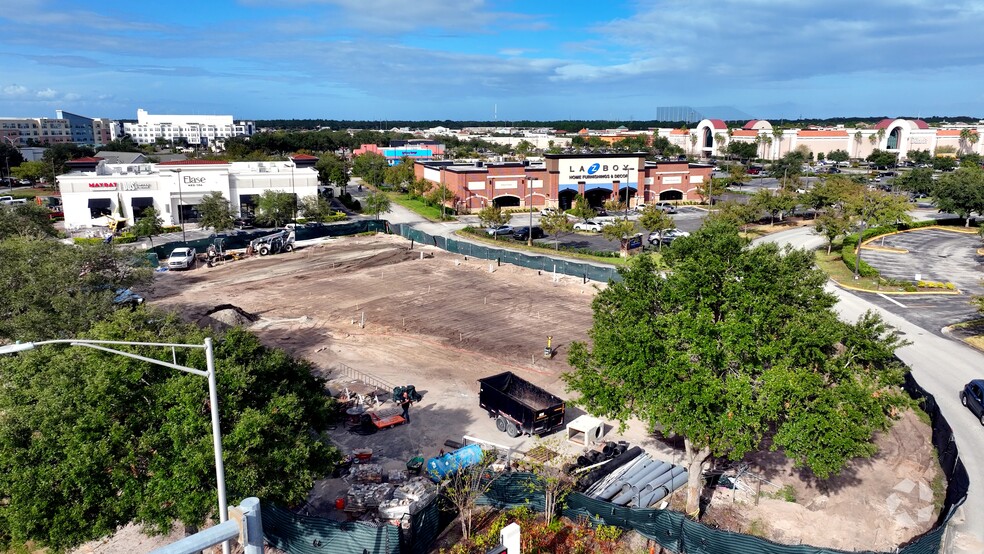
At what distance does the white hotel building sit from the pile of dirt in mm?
33807

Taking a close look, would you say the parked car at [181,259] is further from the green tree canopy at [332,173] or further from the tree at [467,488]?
the green tree canopy at [332,173]

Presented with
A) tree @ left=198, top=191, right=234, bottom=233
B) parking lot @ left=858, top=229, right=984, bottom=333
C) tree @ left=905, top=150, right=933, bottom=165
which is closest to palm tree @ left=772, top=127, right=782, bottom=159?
tree @ left=905, top=150, right=933, bottom=165

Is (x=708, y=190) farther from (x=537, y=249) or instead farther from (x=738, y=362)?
(x=738, y=362)

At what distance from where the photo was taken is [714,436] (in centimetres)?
1633

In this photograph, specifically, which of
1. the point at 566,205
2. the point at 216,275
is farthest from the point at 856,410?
the point at 566,205

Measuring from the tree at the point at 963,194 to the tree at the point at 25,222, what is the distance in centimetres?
8077

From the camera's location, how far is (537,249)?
55.8m

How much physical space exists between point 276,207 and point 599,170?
38.8m

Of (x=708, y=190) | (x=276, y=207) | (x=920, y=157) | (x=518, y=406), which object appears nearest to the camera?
(x=518, y=406)

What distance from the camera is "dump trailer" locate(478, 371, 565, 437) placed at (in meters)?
23.2

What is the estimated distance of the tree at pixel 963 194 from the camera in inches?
2459

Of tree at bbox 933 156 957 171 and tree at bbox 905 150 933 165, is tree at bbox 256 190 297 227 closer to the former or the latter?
tree at bbox 933 156 957 171

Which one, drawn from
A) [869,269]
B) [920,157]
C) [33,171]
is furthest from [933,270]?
[33,171]

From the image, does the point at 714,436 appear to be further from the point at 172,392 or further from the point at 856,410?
the point at 172,392
